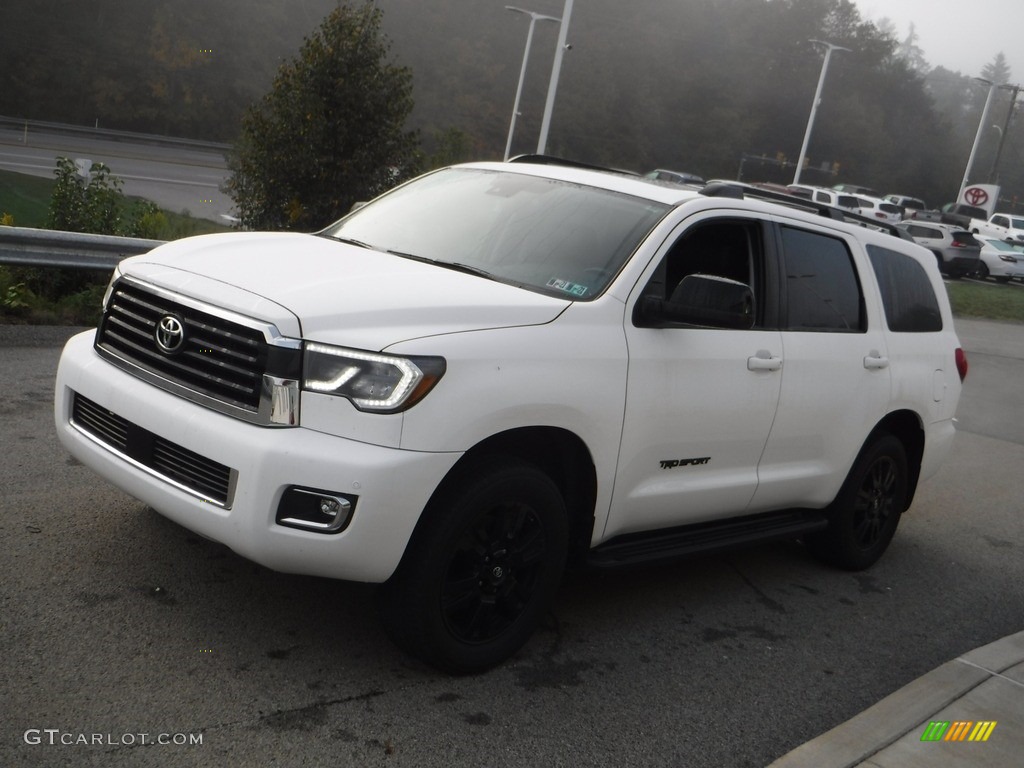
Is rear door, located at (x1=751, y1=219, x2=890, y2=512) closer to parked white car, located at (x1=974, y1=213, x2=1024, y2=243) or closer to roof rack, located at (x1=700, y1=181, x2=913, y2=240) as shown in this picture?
roof rack, located at (x1=700, y1=181, x2=913, y2=240)

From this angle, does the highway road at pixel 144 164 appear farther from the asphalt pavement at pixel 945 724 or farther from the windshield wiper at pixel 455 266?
the asphalt pavement at pixel 945 724

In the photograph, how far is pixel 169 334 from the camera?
13.4ft

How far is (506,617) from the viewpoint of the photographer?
4.32 metres

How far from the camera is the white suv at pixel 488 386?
12.4 feet

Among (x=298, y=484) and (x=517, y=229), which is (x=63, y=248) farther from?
(x=298, y=484)

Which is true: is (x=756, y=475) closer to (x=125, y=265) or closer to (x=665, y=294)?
(x=665, y=294)

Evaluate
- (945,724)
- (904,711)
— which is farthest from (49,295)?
(945,724)

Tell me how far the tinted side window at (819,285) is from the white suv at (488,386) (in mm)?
16

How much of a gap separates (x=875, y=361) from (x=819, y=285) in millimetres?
557

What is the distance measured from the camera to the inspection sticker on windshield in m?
4.55

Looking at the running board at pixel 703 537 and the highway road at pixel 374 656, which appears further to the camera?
the running board at pixel 703 537

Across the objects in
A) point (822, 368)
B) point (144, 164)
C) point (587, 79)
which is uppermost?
point (587, 79)

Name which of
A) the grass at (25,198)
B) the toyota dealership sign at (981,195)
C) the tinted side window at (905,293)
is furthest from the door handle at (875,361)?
the toyota dealership sign at (981,195)

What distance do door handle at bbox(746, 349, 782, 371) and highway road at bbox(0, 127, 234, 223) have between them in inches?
644
